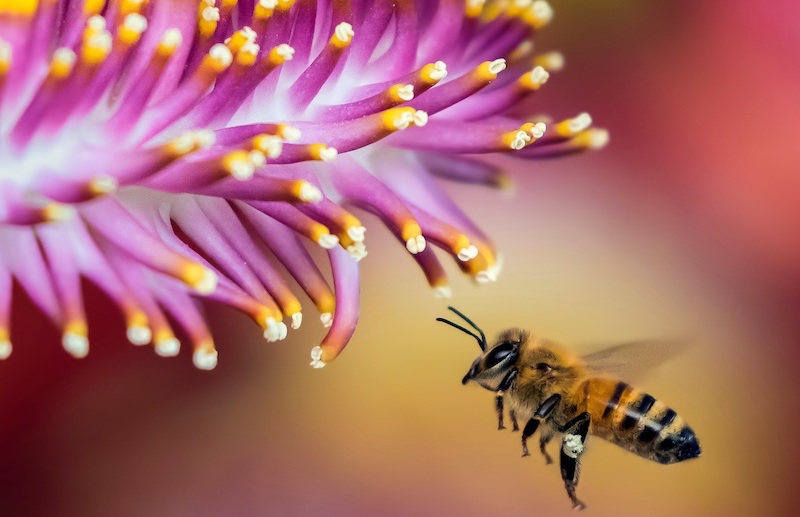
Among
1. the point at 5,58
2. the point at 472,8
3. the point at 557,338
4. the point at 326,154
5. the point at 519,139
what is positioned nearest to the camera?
the point at 5,58

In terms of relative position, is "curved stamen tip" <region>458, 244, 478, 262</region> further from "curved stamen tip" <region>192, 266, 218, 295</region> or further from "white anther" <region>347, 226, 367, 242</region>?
"curved stamen tip" <region>192, 266, 218, 295</region>

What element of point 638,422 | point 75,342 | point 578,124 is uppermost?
point 578,124

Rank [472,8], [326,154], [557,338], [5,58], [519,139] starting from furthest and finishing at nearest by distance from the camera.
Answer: [557,338], [472,8], [519,139], [326,154], [5,58]

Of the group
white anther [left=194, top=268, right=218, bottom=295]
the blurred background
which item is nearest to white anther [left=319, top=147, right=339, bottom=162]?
white anther [left=194, top=268, right=218, bottom=295]

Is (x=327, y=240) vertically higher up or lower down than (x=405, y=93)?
lower down

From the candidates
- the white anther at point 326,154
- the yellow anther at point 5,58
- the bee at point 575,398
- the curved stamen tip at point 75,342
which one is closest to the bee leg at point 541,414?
the bee at point 575,398

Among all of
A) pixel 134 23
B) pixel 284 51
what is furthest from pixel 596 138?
pixel 134 23

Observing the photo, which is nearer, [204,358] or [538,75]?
[204,358]

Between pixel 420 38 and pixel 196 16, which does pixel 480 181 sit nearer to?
pixel 420 38

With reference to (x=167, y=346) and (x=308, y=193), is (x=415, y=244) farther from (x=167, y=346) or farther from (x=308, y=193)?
(x=167, y=346)
